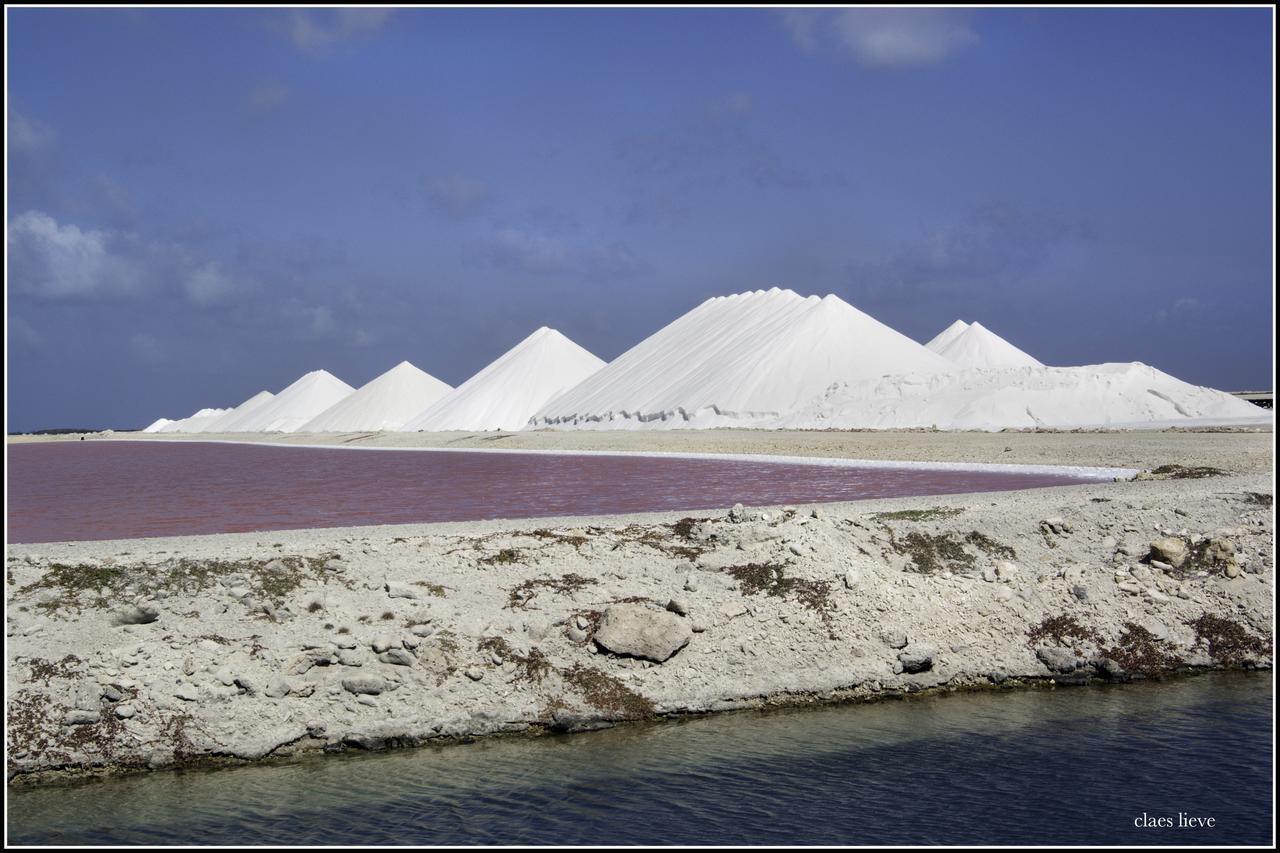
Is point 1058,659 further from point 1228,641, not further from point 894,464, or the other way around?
point 894,464

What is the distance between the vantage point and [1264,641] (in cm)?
983

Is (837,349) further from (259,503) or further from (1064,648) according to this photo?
(1064,648)

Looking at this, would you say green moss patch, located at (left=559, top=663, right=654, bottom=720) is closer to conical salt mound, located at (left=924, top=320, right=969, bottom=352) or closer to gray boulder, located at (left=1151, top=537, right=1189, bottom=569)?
gray boulder, located at (left=1151, top=537, right=1189, bottom=569)

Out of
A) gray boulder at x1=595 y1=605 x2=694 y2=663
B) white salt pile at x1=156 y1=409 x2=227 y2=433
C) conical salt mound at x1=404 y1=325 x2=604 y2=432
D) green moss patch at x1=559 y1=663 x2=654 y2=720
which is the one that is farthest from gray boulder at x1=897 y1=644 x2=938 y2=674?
white salt pile at x1=156 y1=409 x2=227 y2=433

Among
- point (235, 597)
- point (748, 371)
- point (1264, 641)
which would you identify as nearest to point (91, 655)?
point (235, 597)

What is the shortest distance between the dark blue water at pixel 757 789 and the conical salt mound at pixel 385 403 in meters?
81.7

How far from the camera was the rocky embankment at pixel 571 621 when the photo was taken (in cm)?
765

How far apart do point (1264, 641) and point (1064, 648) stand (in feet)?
7.01

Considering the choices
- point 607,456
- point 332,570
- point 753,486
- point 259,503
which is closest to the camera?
point 332,570

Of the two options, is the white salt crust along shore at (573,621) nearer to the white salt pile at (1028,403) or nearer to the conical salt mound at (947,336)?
the white salt pile at (1028,403)

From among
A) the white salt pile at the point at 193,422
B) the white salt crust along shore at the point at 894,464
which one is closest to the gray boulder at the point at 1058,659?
the white salt crust along shore at the point at 894,464

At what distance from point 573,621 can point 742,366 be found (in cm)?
5093

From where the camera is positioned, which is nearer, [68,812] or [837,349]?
[68,812]

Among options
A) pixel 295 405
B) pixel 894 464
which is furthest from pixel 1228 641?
pixel 295 405
